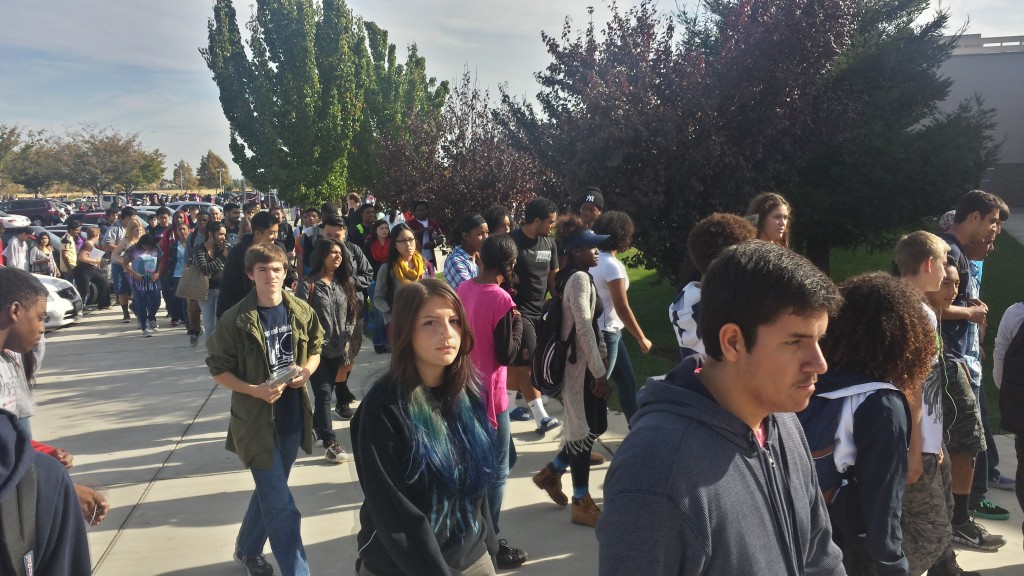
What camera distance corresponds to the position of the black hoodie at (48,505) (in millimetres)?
1946

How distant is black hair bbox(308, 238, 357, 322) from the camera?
624 centimetres

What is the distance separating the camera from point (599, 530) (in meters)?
1.51

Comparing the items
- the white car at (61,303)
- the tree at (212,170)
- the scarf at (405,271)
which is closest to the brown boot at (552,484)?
the scarf at (405,271)

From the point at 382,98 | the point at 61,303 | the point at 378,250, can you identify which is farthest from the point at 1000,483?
the point at 382,98

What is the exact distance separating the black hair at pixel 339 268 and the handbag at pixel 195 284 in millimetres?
4223

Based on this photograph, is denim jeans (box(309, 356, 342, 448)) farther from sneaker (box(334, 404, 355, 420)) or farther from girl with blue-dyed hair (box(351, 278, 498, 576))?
girl with blue-dyed hair (box(351, 278, 498, 576))

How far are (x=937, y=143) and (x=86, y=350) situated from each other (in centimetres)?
1262

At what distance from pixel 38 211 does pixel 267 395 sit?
44.7m

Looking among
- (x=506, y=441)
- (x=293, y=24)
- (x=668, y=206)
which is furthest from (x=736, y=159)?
(x=293, y=24)

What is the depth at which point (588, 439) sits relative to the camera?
489cm

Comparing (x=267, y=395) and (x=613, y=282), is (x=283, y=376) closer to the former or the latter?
(x=267, y=395)

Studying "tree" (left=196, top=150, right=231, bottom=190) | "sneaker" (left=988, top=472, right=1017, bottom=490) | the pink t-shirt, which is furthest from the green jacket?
"tree" (left=196, top=150, right=231, bottom=190)

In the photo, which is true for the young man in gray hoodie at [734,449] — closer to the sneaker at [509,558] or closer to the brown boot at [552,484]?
the sneaker at [509,558]

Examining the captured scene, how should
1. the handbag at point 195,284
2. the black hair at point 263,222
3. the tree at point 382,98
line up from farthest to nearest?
the tree at point 382,98, the handbag at point 195,284, the black hair at point 263,222
